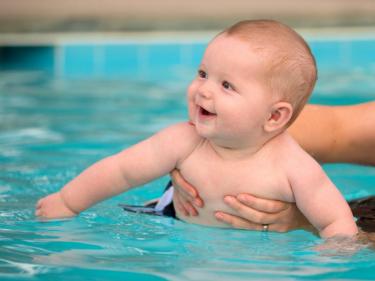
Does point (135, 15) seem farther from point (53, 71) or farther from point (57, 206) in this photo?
point (57, 206)

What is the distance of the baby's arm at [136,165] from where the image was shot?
2555 millimetres

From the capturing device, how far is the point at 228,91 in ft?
7.78

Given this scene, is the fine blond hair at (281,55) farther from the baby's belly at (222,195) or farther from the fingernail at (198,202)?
the fingernail at (198,202)

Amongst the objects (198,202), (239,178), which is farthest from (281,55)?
(198,202)

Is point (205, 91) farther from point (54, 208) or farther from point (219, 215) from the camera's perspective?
point (54, 208)

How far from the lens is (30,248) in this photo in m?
2.39

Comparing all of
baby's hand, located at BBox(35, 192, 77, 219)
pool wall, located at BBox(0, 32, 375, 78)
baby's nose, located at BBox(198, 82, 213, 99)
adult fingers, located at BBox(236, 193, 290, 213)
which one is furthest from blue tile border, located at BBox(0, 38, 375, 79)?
baby's nose, located at BBox(198, 82, 213, 99)

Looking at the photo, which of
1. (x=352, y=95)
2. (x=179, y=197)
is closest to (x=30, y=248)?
(x=179, y=197)

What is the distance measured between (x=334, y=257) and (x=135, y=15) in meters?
8.50

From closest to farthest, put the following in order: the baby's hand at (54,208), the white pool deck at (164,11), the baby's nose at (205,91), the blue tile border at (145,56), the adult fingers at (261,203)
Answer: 1. the baby's nose at (205,91)
2. the adult fingers at (261,203)
3. the baby's hand at (54,208)
4. the blue tile border at (145,56)
5. the white pool deck at (164,11)

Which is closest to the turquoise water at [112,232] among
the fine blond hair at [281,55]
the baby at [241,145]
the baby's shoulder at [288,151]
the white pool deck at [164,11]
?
the baby at [241,145]

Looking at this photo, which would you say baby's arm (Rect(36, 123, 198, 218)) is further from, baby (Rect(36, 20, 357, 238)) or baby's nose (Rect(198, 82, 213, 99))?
baby's nose (Rect(198, 82, 213, 99))

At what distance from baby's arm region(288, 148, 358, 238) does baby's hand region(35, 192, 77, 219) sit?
0.71 m

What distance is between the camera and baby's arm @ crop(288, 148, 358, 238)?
240 centimetres
